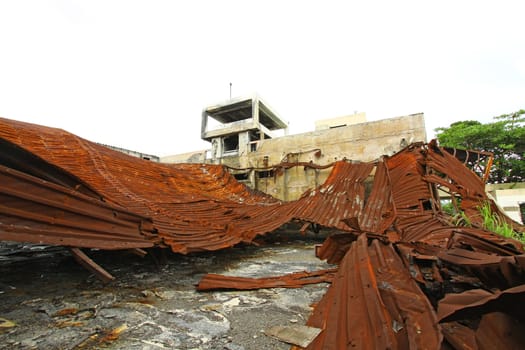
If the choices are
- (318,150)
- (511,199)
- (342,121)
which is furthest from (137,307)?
(342,121)

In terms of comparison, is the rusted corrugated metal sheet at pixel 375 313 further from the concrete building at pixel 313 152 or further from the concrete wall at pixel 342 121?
the concrete wall at pixel 342 121

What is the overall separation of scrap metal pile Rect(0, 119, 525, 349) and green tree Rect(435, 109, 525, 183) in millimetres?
14738

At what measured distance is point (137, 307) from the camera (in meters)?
2.01

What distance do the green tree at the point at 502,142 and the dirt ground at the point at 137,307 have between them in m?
19.1

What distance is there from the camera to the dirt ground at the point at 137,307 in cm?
150

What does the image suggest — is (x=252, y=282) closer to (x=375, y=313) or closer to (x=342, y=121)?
(x=375, y=313)

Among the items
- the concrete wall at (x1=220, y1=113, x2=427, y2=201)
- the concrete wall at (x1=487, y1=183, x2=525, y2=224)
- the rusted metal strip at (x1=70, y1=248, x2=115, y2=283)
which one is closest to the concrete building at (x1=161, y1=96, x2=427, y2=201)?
the concrete wall at (x1=220, y1=113, x2=427, y2=201)

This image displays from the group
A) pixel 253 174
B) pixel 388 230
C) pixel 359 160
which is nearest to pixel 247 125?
pixel 253 174

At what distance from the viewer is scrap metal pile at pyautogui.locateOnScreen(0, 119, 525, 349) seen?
1131mm

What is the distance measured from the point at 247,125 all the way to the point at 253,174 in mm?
10534

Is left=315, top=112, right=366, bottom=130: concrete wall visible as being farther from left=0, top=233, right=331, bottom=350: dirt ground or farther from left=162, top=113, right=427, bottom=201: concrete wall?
left=0, top=233, right=331, bottom=350: dirt ground

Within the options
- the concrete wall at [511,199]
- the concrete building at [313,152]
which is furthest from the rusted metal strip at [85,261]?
the concrete wall at [511,199]

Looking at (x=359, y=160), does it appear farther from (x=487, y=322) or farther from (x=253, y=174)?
(x=487, y=322)

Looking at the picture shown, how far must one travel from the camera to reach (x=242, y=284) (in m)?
2.44
